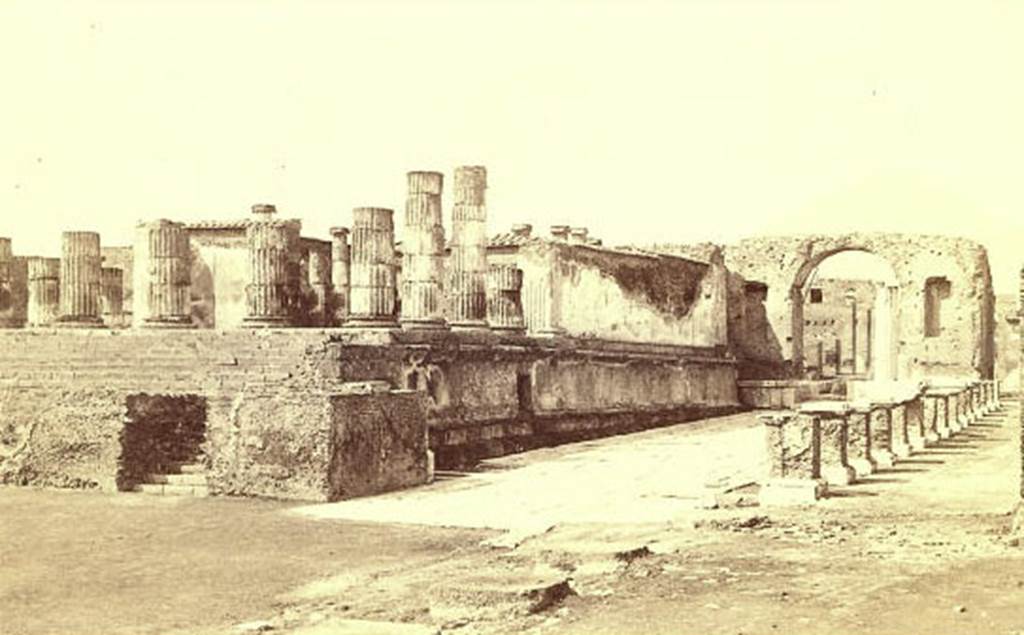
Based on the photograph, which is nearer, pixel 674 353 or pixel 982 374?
pixel 674 353

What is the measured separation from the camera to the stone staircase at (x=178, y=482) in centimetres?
1303

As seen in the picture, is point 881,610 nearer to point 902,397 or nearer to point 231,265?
point 902,397

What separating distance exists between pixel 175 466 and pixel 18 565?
5030mm

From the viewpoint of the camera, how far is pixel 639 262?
1040 inches

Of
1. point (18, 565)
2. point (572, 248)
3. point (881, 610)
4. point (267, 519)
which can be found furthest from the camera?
point (572, 248)

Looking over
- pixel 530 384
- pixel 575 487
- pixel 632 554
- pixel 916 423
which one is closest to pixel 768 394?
pixel 916 423

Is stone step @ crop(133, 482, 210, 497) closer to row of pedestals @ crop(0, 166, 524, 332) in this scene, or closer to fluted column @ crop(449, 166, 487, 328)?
row of pedestals @ crop(0, 166, 524, 332)

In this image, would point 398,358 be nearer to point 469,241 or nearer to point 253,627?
point 469,241

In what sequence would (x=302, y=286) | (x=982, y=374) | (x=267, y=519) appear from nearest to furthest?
1. (x=267, y=519)
2. (x=302, y=286)
3. (x=982, y=374)

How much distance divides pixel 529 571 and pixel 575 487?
589 cm

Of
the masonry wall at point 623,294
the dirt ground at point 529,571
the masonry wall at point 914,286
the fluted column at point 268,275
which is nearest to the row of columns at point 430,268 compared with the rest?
the fluted column at point 268,275

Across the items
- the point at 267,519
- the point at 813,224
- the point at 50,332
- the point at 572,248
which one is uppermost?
the point at 813,224

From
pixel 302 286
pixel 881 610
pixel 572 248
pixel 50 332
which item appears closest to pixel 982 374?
pixel 572 248

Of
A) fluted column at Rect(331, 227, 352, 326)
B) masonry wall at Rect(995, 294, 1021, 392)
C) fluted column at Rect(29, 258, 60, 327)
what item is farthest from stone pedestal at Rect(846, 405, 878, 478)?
masonry wall at Rect(995, 294, 1021, 392)
